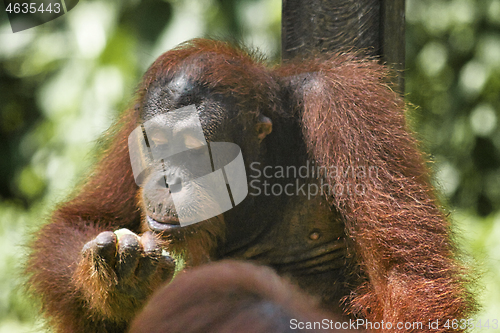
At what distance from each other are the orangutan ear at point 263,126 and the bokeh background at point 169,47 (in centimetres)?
216

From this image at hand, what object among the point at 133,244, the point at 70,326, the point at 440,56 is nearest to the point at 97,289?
the point at 133,244

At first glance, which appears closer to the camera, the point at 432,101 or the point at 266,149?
the point at 266,149

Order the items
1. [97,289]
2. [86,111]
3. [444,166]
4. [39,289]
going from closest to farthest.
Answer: [97,289] → [39,289] → [444,166] → [86,111]

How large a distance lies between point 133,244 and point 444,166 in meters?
3.15

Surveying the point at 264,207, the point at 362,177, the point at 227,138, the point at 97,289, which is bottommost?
the point at 97,289

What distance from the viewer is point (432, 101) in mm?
4188

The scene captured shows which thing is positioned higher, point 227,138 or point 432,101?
point 227,138

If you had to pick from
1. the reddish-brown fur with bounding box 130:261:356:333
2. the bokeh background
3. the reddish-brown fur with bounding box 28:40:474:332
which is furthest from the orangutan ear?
the bokeh background

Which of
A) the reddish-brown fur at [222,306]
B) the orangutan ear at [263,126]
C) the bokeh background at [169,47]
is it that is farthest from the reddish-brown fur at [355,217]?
the bokeh background at [169,47]

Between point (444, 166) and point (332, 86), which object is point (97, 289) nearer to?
point (332, 86)

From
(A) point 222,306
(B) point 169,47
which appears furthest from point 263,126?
(B) point 169,47

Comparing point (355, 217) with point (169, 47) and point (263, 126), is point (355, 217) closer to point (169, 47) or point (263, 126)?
point (263, 126)

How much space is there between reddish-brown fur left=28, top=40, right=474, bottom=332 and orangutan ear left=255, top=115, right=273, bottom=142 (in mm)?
69

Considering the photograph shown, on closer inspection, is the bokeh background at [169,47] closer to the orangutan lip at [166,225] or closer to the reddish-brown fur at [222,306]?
the orangutan lip at [166,225]
